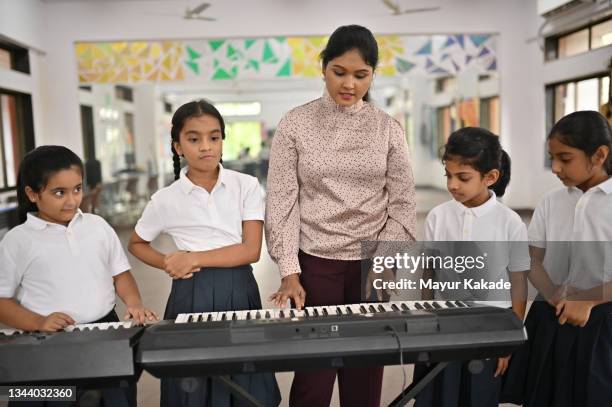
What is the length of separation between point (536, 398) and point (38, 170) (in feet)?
5.71

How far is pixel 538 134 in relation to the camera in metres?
9.34

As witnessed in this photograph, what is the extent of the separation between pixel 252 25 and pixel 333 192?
25.6 ft

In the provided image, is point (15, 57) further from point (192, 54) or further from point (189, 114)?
point (189, 114)

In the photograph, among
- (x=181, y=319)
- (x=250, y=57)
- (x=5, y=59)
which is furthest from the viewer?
(x=250, y=57)

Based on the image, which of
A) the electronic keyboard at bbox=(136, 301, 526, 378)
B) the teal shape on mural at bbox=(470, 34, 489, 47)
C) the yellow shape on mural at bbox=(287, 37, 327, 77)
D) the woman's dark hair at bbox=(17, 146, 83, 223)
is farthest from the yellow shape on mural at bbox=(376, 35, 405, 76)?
the electronic keyboard at bbox=(136, 301, 526, 378)

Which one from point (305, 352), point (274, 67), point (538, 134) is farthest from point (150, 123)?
point (305, 352)

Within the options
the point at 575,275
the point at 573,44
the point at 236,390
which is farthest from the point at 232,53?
the point at 236,390

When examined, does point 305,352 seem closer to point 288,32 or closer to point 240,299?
point 240,299

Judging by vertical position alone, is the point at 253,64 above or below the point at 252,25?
below

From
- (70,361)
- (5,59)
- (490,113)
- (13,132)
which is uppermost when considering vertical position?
(5,59)

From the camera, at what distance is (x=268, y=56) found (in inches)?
367

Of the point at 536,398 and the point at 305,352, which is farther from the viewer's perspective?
the point at 536,398

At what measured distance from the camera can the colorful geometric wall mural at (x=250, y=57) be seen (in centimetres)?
915

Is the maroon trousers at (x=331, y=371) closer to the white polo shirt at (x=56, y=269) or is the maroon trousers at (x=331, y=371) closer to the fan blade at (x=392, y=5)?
the white polo shirt at (x=56, y=269)
